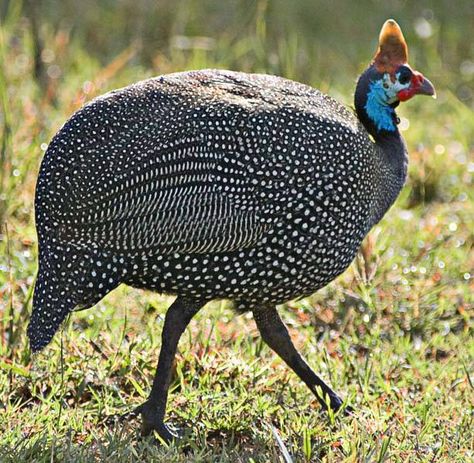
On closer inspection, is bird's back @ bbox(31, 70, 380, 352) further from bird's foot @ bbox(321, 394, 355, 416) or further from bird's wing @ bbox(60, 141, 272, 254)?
bird's foot @ bbox(321, 394, 355, 416)

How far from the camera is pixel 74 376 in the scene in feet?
13.6

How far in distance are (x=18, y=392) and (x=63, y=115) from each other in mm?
2241

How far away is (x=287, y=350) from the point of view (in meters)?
4.21

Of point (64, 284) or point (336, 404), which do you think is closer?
point (64, 284)

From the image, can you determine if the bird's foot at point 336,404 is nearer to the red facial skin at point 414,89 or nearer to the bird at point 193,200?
the bird at point 193,200

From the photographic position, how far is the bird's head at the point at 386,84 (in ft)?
14.3

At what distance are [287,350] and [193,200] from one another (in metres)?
0.85

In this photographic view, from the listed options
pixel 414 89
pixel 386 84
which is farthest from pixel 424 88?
pixel 386 84

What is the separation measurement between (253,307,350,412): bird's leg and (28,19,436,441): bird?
198 millimetres

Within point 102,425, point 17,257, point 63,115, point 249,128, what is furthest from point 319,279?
point 63,115

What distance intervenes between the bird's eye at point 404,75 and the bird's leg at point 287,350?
1.02m

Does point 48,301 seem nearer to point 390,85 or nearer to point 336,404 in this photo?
point 336,404

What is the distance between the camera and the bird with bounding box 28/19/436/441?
11.9 feet

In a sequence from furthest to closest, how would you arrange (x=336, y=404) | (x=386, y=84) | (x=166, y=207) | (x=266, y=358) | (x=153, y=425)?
(x=266, y=358)
(x=386, y=84)
(x=336, y=404)
(x=153, y=425)
(x=166, y=207)
